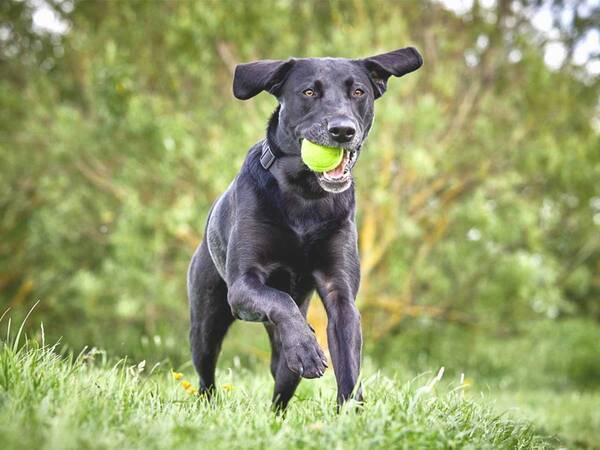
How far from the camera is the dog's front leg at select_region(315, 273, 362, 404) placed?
3668 millimetres

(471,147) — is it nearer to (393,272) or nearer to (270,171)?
(393,272)

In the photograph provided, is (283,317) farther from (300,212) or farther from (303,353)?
(300,212)

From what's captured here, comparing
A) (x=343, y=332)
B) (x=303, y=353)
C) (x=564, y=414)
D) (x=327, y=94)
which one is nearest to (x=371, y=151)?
(x=564, y=414)

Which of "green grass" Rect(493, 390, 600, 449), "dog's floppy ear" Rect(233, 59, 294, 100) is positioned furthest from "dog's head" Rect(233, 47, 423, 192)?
"green grass" Rect(493, 390, 600, 449)

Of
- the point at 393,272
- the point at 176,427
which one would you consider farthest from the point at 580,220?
the point at 176,427

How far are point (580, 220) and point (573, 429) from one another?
5.45m

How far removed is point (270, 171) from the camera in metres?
4.11

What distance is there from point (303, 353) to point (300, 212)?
0.81m

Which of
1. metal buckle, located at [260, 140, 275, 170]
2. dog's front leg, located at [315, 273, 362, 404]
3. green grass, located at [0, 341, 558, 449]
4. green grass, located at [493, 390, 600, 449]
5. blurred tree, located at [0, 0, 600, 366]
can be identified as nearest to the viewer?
green grass, located at [0, 341, 558, 449]

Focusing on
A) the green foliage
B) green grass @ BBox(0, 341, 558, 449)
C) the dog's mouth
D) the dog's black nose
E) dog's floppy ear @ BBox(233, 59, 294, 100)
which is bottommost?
green grass @ BBox(0, 341, 558, 449)

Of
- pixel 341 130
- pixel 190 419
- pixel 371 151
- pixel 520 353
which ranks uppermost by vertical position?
pixel 371 151

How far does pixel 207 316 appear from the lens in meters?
4.57

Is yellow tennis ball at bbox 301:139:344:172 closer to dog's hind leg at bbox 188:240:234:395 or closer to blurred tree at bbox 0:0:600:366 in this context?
dog's hind leg at bbox 188:240:234:395

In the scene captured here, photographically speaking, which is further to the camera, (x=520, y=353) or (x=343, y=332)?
(x=520, y=353)
